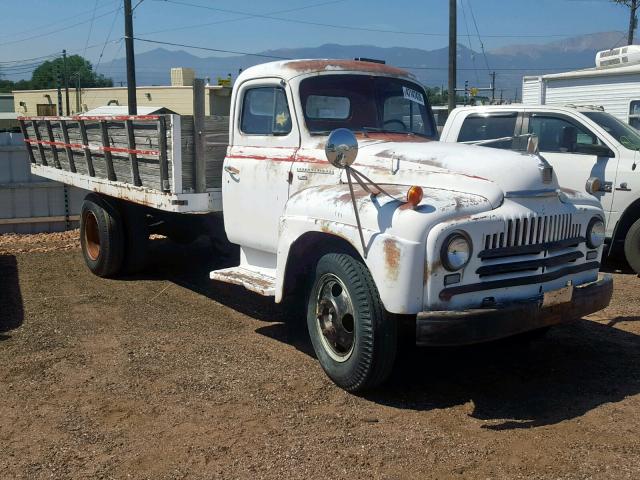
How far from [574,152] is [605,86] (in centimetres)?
470

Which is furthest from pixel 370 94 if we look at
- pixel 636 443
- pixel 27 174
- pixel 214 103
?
pixel 214 103

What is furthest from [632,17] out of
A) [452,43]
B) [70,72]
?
[70,72]

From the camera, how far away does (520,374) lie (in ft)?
16.4

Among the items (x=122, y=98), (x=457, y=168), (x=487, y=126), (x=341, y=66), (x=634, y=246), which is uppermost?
(x=122, y=98)

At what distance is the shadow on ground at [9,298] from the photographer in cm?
629

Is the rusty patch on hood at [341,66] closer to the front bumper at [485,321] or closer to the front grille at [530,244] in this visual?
the front grille at [530,244]

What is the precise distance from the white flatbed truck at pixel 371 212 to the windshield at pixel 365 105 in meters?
0.01

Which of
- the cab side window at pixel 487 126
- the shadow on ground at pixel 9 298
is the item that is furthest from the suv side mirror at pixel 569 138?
the shadow on ground at pixel 9 298

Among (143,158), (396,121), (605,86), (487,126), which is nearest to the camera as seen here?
(396,121)

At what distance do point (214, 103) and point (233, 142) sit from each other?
2963 centimetres

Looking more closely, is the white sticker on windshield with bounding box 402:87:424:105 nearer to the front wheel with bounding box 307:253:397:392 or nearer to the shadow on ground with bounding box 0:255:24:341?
the front wheel with bounding box 307:253:397:392

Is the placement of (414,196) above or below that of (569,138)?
below

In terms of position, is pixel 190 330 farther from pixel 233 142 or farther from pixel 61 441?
pixel 61 441

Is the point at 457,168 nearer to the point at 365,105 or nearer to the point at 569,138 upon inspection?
the point at 365,105
